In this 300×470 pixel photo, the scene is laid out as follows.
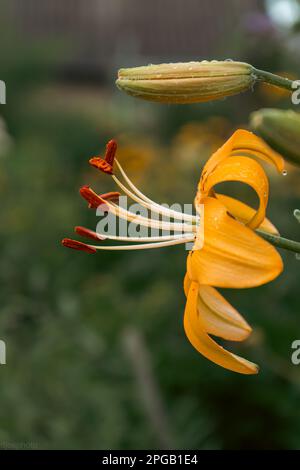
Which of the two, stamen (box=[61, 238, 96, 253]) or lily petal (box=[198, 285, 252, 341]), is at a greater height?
stamen (box=[61, 238, 96, 253])

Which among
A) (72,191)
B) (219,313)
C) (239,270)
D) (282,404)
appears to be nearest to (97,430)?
(282,404)

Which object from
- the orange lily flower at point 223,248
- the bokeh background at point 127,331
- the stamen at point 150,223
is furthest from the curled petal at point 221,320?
the bokeh background at point 127,331

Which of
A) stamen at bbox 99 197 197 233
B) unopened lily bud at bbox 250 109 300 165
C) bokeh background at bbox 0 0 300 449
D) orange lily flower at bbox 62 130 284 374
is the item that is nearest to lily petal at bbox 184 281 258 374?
orange lily flower at bbox 62 130 284 374

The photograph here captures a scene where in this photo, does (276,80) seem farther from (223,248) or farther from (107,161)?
(107,161)

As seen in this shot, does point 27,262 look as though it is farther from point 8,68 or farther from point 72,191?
point 8,68

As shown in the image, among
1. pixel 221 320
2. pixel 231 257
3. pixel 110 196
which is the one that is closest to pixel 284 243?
pixel 231 257

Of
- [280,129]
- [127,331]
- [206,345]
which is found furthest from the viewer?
[127,331]

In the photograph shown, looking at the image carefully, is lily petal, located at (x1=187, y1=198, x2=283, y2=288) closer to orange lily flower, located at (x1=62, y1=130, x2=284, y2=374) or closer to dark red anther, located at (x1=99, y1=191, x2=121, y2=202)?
orange lily flower, located at (x1=62, y1=130, x2=284, y2=374)
